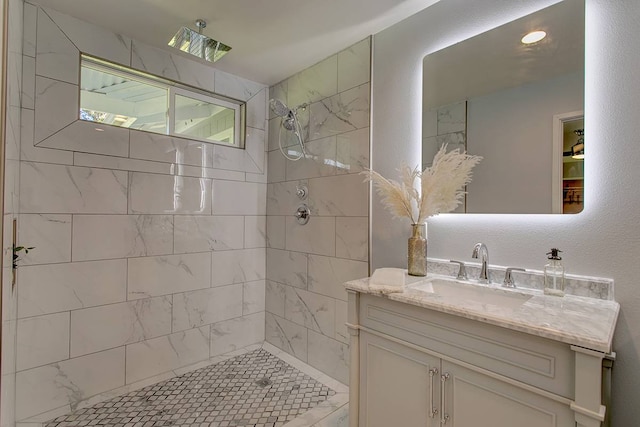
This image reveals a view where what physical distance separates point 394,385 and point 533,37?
1707 millimetres

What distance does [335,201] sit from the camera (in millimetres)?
2320

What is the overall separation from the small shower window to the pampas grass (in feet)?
5.30

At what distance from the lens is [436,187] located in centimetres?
154

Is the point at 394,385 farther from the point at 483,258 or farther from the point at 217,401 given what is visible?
the point at 217,401

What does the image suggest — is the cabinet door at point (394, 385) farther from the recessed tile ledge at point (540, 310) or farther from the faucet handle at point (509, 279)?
the faucet handle at point (509, 279)

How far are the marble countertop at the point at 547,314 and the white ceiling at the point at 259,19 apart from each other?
1602 mm

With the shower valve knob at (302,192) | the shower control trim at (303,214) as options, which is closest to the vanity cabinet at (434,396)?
the shower control trim at (303,214)

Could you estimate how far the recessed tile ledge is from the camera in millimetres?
896

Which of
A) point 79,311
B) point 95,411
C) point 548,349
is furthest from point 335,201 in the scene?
point 95,411

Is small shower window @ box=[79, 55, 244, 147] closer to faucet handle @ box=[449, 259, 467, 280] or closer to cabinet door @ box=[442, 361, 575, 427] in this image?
faucet handle @ box=[449, 259, 467, 280]

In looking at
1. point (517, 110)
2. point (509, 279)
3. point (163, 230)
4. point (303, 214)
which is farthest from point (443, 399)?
point (163, 230)

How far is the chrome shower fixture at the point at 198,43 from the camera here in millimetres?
1938

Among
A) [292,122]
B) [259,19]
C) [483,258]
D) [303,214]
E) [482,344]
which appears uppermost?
[259,19]

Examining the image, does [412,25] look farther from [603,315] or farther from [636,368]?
[636,368]
